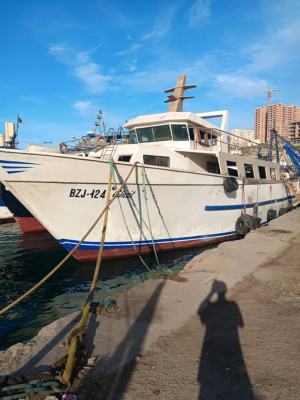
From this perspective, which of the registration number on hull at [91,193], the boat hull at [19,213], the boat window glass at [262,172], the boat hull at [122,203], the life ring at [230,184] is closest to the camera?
the boat hull at [122,203]

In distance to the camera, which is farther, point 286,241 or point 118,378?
point 286,241

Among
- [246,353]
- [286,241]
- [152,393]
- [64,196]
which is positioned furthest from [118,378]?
[286,241]

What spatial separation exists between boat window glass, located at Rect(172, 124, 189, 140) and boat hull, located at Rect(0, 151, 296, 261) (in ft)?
6.79

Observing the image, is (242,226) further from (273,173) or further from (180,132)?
(273,173)

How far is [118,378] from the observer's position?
254cm

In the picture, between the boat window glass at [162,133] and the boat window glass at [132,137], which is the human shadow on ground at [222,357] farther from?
the boat window glass at [132,137]

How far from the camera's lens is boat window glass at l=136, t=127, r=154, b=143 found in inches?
431

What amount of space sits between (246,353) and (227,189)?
25.8ft

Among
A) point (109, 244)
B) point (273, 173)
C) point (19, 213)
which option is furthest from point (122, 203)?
point (273, 173)

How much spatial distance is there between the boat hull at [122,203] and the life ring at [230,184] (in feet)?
0.62

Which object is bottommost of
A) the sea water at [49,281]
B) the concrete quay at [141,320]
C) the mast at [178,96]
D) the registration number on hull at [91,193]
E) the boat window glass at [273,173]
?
the sea water at [49,281]

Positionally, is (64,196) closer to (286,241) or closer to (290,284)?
(290,284)

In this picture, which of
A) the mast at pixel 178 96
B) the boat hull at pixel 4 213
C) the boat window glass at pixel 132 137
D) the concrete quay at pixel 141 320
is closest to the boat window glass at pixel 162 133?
the boat window glass at pixel 132 137

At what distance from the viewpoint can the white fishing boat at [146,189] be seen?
7.09 meters
